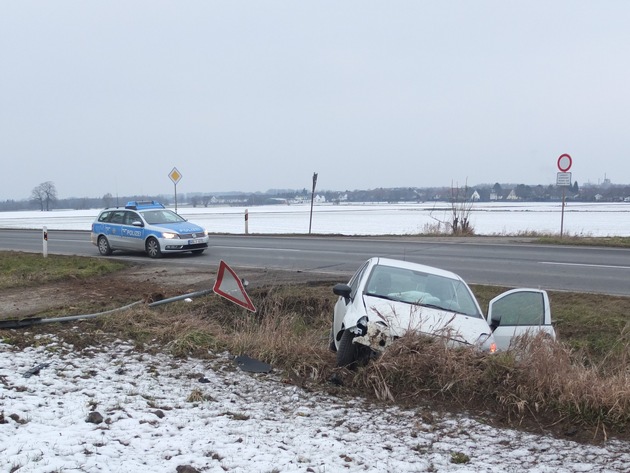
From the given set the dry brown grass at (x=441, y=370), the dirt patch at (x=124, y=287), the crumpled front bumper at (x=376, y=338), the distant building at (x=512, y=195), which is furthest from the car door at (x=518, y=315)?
the distant building at (x=512, y=195)

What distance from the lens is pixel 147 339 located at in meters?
7.60

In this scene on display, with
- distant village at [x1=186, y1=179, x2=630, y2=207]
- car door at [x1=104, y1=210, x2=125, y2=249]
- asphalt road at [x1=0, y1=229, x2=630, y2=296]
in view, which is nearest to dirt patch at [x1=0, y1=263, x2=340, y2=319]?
asphalt road at [x1=0, y1=229, x2=630, y2=296]

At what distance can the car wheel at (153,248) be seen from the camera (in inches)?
730

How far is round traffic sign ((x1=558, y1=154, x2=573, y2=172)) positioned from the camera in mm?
22719

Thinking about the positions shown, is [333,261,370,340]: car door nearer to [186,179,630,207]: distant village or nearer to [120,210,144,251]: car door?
[120,210,144,251]: car door

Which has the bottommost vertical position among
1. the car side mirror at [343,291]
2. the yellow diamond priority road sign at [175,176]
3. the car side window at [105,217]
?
the car side mirror at [343,291]

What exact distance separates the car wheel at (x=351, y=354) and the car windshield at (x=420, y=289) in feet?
3.41

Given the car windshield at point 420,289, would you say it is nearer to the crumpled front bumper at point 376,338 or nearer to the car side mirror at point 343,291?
the car side mirror at point 343,291

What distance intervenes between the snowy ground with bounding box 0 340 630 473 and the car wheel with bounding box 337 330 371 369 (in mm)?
637

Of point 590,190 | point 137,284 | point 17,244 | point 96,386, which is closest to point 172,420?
point 96,386

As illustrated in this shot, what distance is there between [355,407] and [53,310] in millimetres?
5658

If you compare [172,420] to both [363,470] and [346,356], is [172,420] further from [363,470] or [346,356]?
[346,356]

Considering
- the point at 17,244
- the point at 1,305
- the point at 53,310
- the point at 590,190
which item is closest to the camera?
the point at 53,310

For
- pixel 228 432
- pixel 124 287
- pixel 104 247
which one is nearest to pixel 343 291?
pixel 228 432
